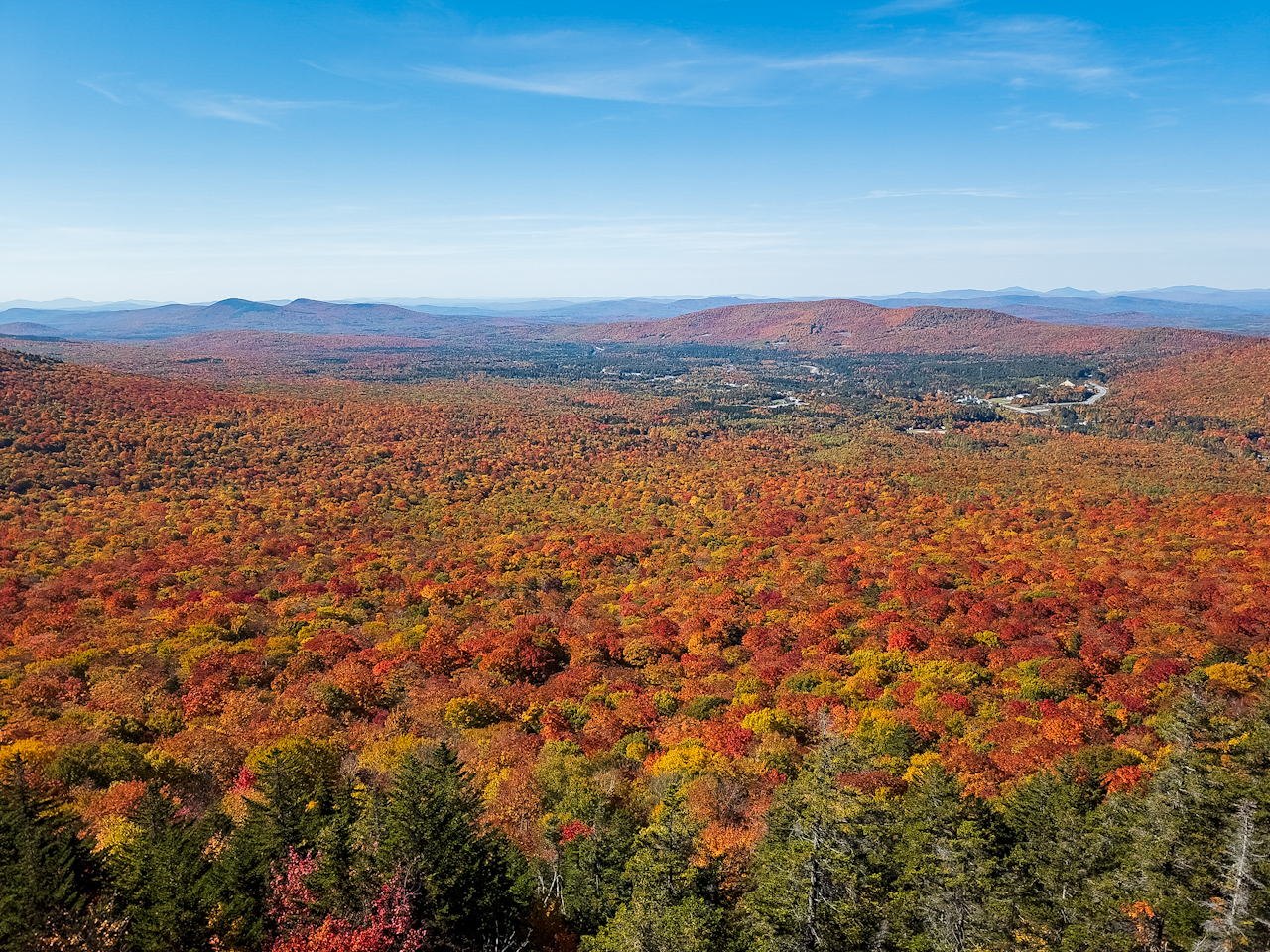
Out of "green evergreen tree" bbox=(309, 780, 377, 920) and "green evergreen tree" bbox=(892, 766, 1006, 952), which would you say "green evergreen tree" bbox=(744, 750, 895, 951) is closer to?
"green evergreen tree" bbox=(892, 766, 1006, 952)

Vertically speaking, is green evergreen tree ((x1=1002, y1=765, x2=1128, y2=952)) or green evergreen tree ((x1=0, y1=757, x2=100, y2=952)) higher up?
green evergreen tree ((x1=0, y1=757, x2=100, y2=952))

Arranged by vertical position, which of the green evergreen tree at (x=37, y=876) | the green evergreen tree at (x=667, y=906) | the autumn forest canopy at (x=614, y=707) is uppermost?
the green evergreen tree at (x=37, y=876)

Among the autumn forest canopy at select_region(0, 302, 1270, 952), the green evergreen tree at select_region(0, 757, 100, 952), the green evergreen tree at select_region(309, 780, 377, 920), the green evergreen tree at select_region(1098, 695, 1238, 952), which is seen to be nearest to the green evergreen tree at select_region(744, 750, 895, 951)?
the autumn forest canopy at select_region(0, 302, 1270, 952)

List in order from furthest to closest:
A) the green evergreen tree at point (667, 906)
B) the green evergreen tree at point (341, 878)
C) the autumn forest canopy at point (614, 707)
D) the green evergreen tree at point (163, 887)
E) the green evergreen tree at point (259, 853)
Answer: the green evergreen tree at point (259, 853)
the autumn forest canopy at point (614, 707)
the green evergreen tree at point (341, 878)
the green evergreen tree at point (163, 887)
the green evergreen tree at point (667, 906)

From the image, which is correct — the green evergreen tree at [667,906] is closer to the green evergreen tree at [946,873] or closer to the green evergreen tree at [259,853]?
the green evergreen tree at [946,873]

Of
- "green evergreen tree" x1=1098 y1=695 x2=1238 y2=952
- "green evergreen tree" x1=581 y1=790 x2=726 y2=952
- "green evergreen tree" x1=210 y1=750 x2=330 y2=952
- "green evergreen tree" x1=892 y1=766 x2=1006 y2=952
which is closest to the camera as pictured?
"green evergreen tree" x1=581 y1=790 x2=726 y2=952

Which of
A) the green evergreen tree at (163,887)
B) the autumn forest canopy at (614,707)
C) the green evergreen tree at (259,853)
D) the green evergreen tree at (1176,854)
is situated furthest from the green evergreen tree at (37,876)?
the green evergreen tree at (1176,854)

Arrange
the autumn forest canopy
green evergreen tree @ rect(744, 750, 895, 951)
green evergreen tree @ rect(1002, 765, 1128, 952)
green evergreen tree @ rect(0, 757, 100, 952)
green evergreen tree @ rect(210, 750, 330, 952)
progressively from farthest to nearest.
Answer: green evergreen tree @ rect(1002, 765, 1128, 952), green evergreen tree @ rect(210, 750, 330, 952), the autumn forest canopy, green evergreen tree @ rect(744, 750, 895, 951), green evergreen tree @ rect(0, 757, 100, 952)

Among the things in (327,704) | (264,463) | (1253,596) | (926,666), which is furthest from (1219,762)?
(264,463)
